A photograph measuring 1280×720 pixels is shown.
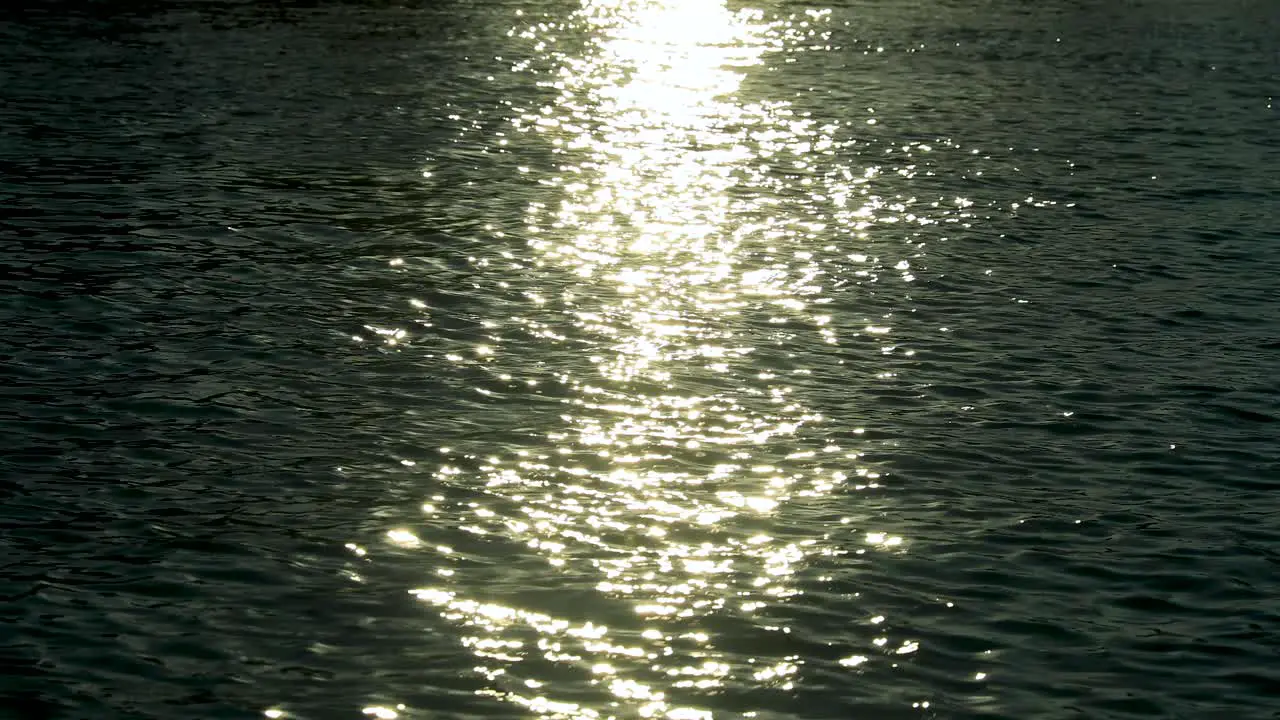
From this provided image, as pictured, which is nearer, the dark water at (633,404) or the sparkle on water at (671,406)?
the dark water at (633,404)

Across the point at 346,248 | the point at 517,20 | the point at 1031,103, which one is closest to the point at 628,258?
the point at 346,248

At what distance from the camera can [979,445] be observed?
21.2 metres

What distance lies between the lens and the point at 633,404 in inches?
890

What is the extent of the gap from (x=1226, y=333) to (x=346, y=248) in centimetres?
1488

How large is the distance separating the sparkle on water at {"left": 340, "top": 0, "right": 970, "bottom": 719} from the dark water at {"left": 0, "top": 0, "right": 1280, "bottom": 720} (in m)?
0.08

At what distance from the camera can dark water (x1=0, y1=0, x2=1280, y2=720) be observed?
15.7 m

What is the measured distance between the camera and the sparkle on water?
1584 centimetres

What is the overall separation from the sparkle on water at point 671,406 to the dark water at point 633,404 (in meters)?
0.08

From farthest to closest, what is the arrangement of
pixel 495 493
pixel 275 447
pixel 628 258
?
pixel 628 258, pixel 275 447, pixel 495 493

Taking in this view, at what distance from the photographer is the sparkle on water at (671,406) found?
52.0 feet

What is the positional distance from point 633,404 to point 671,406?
50 cm

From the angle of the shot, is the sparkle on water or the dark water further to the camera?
the sparkle on water

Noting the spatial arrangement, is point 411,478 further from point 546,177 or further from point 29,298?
point 546,177

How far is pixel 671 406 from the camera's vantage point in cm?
2255
